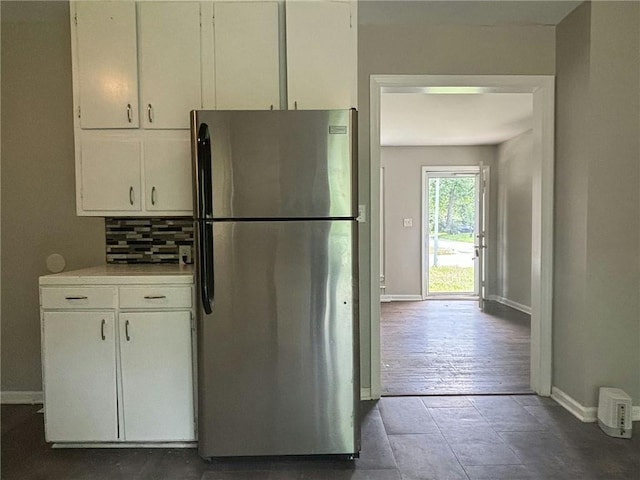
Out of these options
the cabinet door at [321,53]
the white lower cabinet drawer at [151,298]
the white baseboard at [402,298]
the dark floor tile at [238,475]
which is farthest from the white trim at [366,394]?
the white baseboard at [402,298]

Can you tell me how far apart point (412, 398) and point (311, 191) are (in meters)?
1.73

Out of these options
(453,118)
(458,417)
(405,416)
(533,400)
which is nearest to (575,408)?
(533,400)

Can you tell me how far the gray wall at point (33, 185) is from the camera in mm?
2908

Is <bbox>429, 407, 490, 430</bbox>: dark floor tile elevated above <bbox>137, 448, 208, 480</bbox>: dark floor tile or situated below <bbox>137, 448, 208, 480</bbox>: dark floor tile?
above

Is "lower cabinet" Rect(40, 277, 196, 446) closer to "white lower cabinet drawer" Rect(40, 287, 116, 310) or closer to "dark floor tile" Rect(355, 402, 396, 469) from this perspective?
"white lower cabinet drawer" Rect(40, 287, 116, 310)

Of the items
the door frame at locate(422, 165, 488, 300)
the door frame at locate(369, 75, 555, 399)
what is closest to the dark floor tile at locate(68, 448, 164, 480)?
the door frame at locate(369, 75, 555, 399)

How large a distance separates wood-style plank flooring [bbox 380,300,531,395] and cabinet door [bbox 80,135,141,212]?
2.09 metres

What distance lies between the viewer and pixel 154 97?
8.20 feet

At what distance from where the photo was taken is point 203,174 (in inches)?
82.1

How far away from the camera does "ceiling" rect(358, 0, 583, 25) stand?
2652mm

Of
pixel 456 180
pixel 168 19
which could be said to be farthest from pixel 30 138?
pixel 456 180

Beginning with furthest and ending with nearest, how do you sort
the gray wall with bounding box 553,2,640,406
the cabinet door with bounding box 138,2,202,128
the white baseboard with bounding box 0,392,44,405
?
the white baseboard with bounding box 0,392,44,405 → the gray wall with bounding box 553,2,640,406 → the cabinet door with bounding box 138,2,202,128

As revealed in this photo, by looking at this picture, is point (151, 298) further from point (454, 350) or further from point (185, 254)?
point (454, 350)

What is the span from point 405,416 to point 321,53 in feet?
7.05
